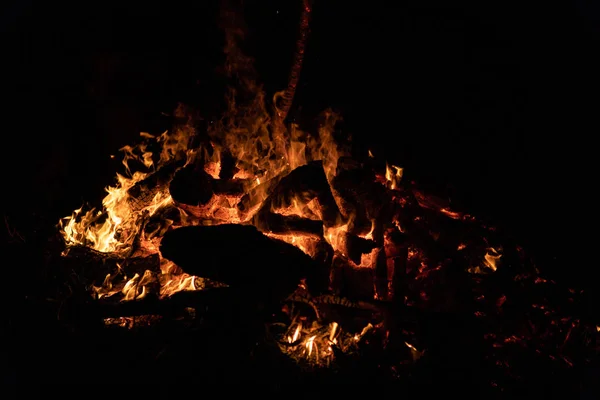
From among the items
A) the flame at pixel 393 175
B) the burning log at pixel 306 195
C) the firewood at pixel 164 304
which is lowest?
the firewood at pixel 164 304

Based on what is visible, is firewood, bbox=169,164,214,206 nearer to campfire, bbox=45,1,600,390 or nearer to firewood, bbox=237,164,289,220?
campfire, bbox=45,1,600,390

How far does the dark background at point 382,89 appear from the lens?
Answer: 7.96 feet

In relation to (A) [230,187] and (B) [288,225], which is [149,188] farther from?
(B) [288,225]

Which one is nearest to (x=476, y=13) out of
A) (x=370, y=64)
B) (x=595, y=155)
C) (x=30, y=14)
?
(x=370, y=64)

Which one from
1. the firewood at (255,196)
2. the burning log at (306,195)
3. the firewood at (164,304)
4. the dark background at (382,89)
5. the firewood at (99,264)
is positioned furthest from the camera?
the dark background at (382,89)

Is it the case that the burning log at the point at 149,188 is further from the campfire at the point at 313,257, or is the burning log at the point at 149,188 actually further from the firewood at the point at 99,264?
the firewood at the point at 99,264

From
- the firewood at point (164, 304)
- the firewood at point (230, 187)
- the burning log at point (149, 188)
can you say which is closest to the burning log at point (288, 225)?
the firewood at point (230, 187)

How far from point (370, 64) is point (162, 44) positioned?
144 cm

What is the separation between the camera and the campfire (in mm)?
1781

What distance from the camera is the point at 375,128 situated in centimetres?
297

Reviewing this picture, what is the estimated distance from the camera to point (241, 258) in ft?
5.82

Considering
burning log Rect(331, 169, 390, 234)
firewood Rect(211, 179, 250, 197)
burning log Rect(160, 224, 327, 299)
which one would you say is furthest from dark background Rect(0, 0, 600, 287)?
burning log Rect(160, 224, 327, 299)

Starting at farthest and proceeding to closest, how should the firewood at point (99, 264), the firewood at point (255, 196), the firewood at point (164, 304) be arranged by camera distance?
the firewood at point (255, 196) < the firewood at point (99, 264) < the firewood at point (164, 304)

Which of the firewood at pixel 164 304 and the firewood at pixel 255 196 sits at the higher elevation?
the firewood at pixel 255 196
